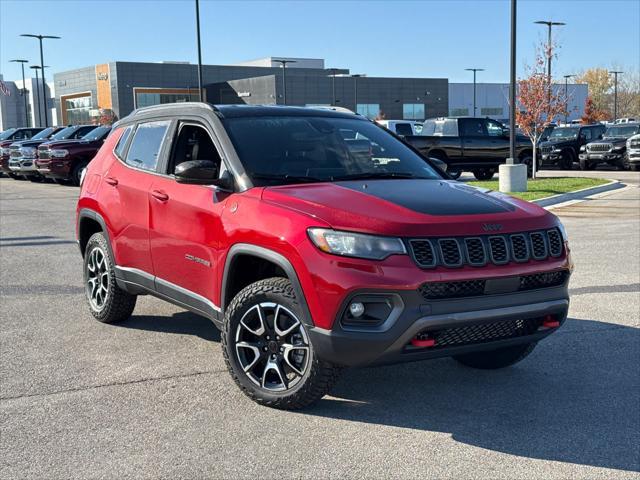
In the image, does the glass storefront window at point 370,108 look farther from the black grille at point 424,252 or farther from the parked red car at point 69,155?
the black grille at point 424,252

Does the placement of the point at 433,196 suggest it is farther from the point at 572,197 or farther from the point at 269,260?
the point at 572,197

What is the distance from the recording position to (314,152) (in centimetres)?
530

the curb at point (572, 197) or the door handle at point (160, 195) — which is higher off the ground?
the door handle at point (160, 195)

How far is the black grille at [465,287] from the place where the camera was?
13.3ft

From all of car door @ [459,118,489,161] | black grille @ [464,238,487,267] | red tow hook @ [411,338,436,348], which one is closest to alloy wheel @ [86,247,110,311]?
red tow hook @ [411,338,436,348]

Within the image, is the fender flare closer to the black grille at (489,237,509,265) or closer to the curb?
the black grille at (489,237,509,265)

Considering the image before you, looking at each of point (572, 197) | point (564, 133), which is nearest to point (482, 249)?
point (572, 197)

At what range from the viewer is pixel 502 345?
174 inches

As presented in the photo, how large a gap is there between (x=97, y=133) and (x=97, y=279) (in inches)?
781

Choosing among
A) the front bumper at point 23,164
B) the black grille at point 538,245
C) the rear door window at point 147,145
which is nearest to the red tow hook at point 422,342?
the black grille at point 538,245

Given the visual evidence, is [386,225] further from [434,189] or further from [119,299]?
[119,299]

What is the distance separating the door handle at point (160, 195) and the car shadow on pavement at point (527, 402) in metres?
1.74

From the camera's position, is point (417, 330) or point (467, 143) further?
point (467, 143)

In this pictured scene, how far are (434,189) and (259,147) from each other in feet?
3.84
